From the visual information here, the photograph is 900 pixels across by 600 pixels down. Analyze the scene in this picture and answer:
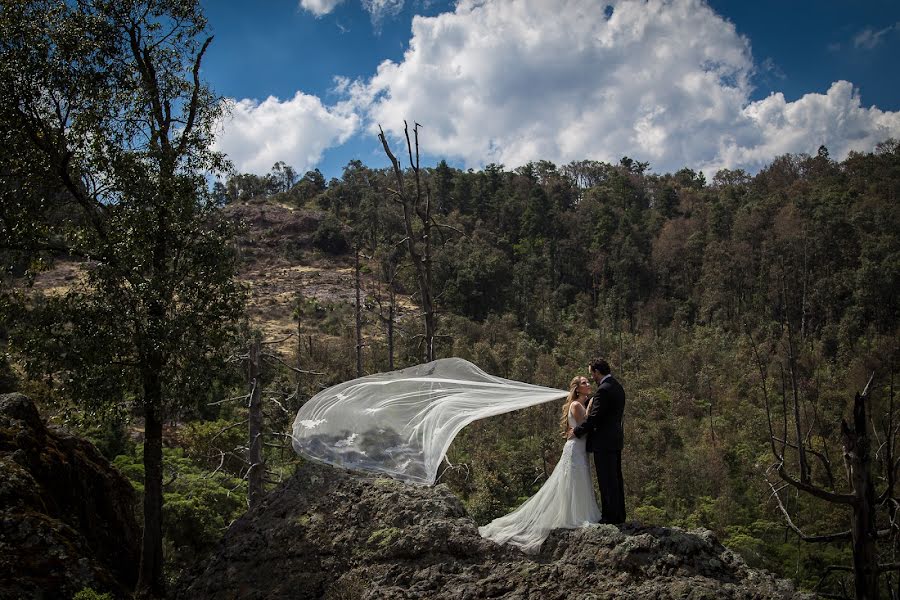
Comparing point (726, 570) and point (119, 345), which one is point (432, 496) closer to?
point (726, 570)

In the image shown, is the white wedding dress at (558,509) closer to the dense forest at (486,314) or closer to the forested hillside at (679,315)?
the dense forest at (486,314)

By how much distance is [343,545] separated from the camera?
5707 mm

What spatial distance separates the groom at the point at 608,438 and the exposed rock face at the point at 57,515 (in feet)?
15.7

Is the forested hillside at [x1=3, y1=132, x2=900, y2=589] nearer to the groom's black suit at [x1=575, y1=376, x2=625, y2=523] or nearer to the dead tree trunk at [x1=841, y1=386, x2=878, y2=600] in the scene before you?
the dead tree trunk at [x1=841, y1=386, x2=878, y2=600]

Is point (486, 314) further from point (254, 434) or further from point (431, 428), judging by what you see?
point (431, 428)

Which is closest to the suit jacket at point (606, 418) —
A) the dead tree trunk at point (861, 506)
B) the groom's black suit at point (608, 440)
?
the groom's black suit at point (608, 440)

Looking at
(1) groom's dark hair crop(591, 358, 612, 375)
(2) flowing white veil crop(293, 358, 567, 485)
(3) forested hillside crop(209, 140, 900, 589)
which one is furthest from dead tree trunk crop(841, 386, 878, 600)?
(3) forested hillside crop(209, 140, 900, 589)

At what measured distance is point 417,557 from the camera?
537 cm

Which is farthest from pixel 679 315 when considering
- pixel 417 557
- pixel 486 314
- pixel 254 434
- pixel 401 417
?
pixel 417 557

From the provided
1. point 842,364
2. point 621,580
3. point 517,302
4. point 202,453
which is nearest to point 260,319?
point 517,302

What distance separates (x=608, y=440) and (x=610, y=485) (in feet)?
1.19

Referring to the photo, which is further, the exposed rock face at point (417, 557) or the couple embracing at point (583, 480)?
the couple embracing at point (583, 480)

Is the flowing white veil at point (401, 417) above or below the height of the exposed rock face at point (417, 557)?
above

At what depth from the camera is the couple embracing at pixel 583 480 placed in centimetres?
553
